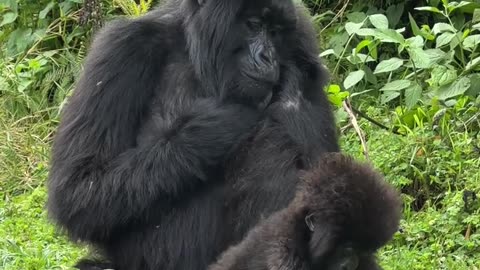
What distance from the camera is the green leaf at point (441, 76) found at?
611cm

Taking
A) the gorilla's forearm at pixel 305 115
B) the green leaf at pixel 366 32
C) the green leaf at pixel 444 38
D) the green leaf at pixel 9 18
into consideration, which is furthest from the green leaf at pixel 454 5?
the green leaf at pixel 9 18

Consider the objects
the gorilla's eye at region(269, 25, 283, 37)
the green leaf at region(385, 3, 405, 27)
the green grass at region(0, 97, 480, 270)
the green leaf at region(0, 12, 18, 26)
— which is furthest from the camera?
the green leaf at region(0, 12, 18, 26)

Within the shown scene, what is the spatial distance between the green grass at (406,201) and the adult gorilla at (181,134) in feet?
1.53

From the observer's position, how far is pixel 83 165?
4359mm

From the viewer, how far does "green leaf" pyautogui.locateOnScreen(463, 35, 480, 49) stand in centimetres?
615

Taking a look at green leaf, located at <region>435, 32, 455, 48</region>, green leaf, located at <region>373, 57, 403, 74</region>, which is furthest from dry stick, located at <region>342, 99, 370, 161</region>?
green leaf, located at <region>435, 32, 455, 48</region>

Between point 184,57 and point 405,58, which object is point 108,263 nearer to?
point 184,57

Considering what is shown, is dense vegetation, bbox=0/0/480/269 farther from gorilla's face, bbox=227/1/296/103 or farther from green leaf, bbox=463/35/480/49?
gorilla's face, bbox=227/1/296/103

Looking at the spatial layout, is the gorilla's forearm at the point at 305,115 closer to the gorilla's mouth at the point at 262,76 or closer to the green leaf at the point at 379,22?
the gorilla's mouth at the point at 262,76

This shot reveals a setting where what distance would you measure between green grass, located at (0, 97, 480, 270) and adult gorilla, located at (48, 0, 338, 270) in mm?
466

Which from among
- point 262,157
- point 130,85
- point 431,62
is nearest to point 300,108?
point 262,157

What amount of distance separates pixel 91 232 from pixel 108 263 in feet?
0.83

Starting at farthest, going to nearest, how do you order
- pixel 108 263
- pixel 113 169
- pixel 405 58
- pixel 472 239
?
pixel 405 58 < pixel 472 239 < pixel 108 263 < pixel 113 169

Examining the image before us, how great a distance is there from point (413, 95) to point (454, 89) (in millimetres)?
243
